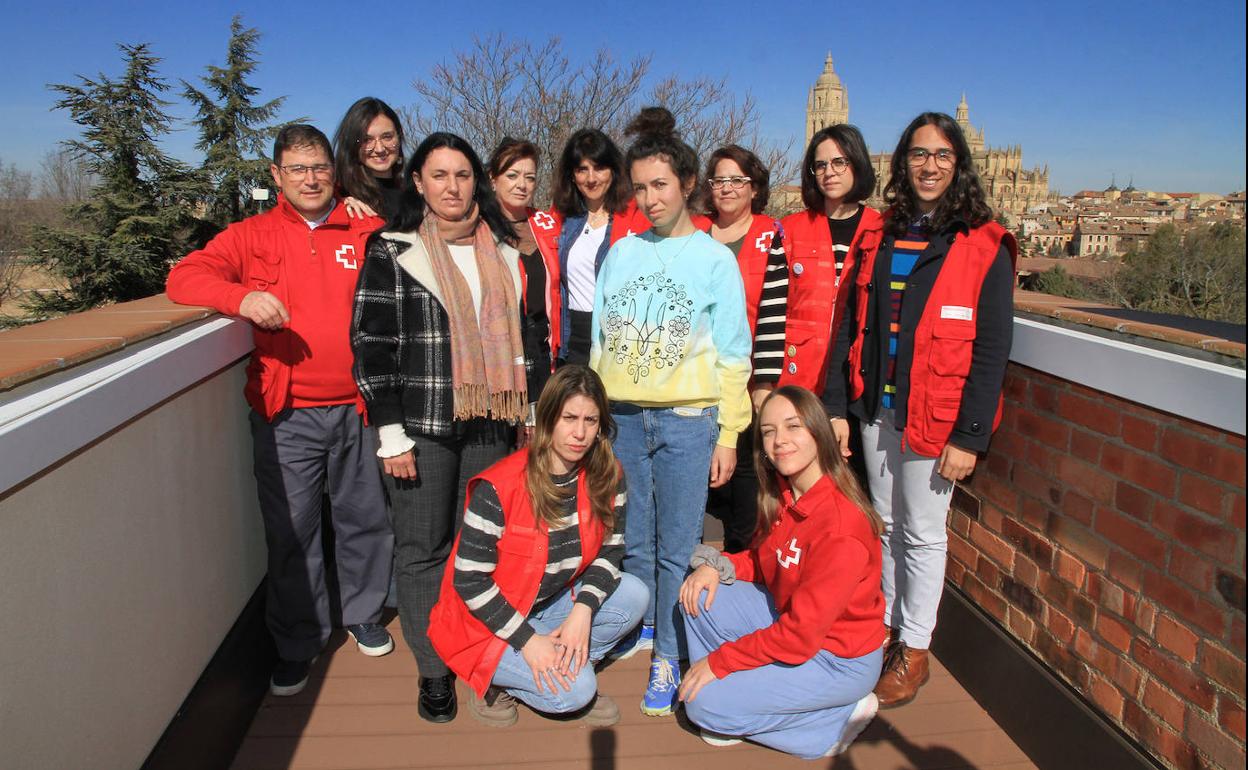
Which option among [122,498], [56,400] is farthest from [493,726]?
[56,400]

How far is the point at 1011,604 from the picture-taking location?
2352 mm

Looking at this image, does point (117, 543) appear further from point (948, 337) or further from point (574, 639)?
point (948, 337)

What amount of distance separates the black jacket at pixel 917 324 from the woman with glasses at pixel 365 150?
155 centimetres

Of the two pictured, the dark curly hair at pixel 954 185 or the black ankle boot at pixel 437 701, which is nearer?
the dark curly hair at pixel 954 185

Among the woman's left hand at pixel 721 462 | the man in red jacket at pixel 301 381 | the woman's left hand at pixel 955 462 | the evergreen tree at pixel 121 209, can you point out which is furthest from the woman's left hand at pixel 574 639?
the evergreen tree at pixel 121 209

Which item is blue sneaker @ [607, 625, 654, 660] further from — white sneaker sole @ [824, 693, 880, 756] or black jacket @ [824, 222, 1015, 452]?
black jacket @ [824, 222, 1015, 452]

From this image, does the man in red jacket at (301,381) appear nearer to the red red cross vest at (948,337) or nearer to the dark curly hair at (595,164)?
the dark curly hair at (595,164)

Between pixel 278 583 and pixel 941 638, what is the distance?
2.14 m

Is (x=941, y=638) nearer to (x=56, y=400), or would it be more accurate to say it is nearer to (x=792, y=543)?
(x=792, y=543)

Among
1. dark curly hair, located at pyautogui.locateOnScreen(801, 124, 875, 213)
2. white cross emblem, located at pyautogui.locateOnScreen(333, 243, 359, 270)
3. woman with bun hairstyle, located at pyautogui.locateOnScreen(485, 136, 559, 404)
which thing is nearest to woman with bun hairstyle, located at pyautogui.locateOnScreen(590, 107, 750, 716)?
woman with bun hairstyle, located at pyautogui.locateOnScreen(485, 136, 559, 404)

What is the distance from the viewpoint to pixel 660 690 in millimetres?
2332

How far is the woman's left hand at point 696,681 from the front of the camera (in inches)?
85.5

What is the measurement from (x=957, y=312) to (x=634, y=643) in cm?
148

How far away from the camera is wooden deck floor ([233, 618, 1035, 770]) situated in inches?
83.9
